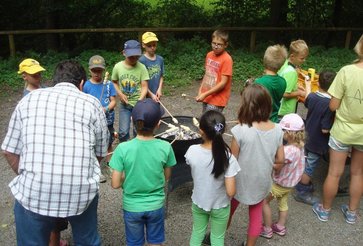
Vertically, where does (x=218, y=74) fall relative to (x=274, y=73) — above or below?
below

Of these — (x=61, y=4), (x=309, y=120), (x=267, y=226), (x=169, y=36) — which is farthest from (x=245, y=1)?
(x=267, y=226)

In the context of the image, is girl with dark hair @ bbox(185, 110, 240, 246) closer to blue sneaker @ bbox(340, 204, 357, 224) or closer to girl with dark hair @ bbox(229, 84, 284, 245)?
girl with dark hair @ bbox(229, 84, 284, 245)

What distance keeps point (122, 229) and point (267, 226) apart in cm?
139

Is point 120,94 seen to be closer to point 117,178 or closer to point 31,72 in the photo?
point 31,72

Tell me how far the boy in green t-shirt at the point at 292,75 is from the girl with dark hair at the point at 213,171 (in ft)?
5.69

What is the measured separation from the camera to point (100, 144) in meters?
2.65

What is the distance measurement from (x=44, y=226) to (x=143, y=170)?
722 mm

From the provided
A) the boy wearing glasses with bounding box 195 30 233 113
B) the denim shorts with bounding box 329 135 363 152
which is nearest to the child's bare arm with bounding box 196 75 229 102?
the boy wearing glasses with bounding box 195 30 233 113

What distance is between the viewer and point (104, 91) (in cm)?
→ 436

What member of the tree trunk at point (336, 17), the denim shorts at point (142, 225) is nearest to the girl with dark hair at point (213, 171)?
the denim shorts at point (142, 225)

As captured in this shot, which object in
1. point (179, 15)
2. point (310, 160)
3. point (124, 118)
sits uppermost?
point (179, 15)

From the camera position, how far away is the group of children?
271cm

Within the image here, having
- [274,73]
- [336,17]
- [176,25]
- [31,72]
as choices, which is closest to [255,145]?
[274,73]

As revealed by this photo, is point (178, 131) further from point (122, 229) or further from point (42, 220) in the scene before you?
point (42, 220)
